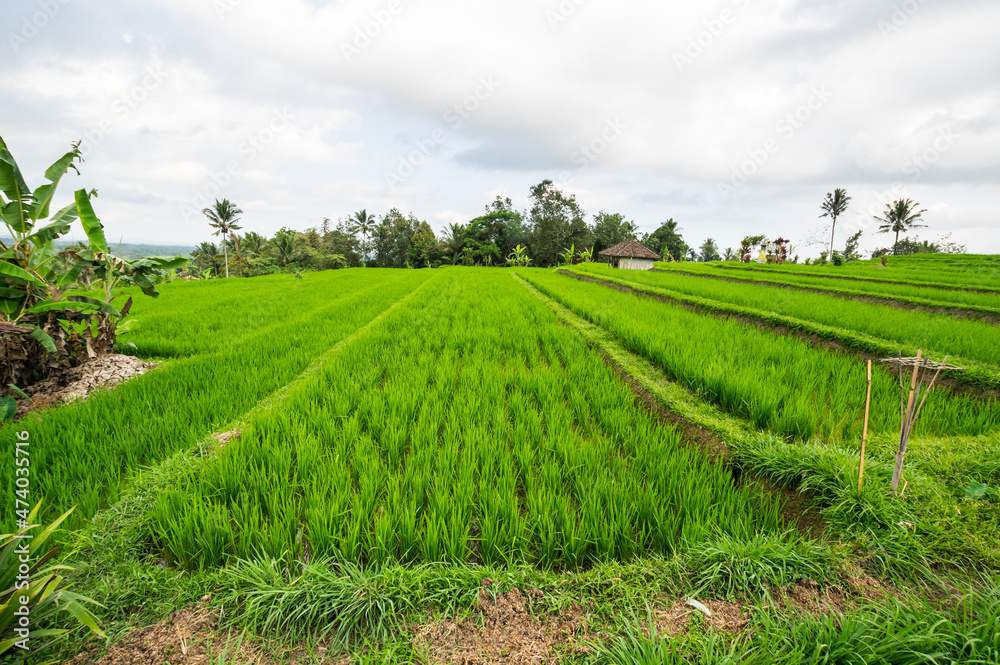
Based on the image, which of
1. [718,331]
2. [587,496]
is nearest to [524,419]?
[587,496]

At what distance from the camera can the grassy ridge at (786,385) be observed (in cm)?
242

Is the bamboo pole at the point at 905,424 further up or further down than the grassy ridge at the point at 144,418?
further up

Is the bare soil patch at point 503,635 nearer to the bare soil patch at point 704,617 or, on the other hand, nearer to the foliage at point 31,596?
the bare soil patch at point 704,617

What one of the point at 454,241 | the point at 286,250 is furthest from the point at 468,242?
the point at 286,250

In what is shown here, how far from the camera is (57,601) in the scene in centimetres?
109

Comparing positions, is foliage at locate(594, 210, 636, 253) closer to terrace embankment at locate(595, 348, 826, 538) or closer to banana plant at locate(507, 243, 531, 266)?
banana plant at locate(507, 243, 531, 266)

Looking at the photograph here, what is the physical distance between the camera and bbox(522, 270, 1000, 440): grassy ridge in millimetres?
2422

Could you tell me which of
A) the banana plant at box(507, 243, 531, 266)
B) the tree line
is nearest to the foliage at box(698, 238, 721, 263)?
the tree line

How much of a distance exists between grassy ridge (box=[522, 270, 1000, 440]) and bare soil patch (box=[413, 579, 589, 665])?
210 cm

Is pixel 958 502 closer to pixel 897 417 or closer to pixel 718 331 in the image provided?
pixel 897 417

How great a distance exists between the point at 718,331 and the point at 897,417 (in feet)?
8.26

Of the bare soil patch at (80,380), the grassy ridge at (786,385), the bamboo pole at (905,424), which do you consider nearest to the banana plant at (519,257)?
the grassy ridge at (786,385)

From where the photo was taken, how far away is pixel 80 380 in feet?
10.3

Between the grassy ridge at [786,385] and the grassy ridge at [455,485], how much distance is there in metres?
0.73
